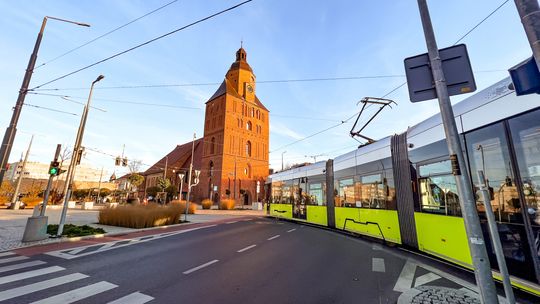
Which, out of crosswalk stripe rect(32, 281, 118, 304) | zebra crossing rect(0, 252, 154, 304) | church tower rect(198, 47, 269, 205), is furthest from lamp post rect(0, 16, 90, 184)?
church tower rect(198, 47, 269, 205)

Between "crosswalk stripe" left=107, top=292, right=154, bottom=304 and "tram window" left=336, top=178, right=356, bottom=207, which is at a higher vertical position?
"tram window" left=336, top=178, right=356, bottom=207

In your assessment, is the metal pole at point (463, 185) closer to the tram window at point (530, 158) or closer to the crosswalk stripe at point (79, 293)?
the tram window at point (530, 158)

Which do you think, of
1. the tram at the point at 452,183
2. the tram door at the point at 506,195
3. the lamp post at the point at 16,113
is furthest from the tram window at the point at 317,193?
the lamp post at the point at 16,113

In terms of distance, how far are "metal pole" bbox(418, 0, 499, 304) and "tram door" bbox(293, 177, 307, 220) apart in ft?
34.3

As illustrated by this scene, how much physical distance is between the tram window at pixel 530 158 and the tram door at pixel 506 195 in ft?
0.11

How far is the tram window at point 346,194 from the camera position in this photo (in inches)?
366

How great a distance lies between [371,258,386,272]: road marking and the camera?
17.1 ft

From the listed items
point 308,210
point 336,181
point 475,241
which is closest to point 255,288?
point 475,241

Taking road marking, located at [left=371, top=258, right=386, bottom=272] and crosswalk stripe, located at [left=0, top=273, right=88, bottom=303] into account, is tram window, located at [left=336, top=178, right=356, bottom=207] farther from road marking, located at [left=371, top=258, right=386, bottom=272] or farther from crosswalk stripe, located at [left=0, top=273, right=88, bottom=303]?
crosswalk stripe, located at [left=0, top=273, right=88, bottom=303]

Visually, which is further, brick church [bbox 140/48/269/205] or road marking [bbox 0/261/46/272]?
brick church [bbox 140/48/269/205]

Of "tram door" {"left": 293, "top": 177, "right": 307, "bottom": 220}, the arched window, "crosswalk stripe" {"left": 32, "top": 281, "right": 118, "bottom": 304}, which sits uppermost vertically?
the arched window

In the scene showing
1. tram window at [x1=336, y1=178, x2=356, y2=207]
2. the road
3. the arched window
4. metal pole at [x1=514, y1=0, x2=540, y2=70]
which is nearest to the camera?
metal pole at [x1=514, y1=0, x2=540, y2=70]

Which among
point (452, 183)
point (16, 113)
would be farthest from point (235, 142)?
point (452, 183)

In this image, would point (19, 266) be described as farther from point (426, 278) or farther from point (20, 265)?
point (426, 278)
